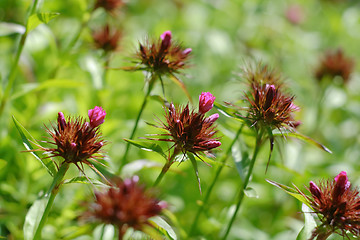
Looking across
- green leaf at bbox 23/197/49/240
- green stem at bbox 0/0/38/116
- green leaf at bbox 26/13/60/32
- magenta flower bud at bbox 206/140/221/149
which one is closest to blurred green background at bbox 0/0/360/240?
green stem at bbox 0/0/38/116

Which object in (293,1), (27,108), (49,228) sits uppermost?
(293,1)

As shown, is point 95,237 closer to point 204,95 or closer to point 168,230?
point 168,230

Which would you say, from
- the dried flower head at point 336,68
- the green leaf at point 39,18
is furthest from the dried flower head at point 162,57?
the dried flower head at point 336,68

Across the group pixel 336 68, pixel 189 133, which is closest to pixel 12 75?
pixel 189 133

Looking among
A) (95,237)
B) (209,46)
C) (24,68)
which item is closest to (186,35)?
(209,46)

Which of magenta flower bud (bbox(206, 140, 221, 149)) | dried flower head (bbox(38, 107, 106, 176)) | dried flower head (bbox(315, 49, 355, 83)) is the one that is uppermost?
dried flower head (bbox(315, 49, 355, 83))

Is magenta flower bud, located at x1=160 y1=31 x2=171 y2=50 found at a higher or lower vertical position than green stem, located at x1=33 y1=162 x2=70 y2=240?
higher

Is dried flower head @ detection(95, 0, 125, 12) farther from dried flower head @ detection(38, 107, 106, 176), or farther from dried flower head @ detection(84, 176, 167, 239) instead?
dried flower head @ detection(84, 176, 167, 239)
